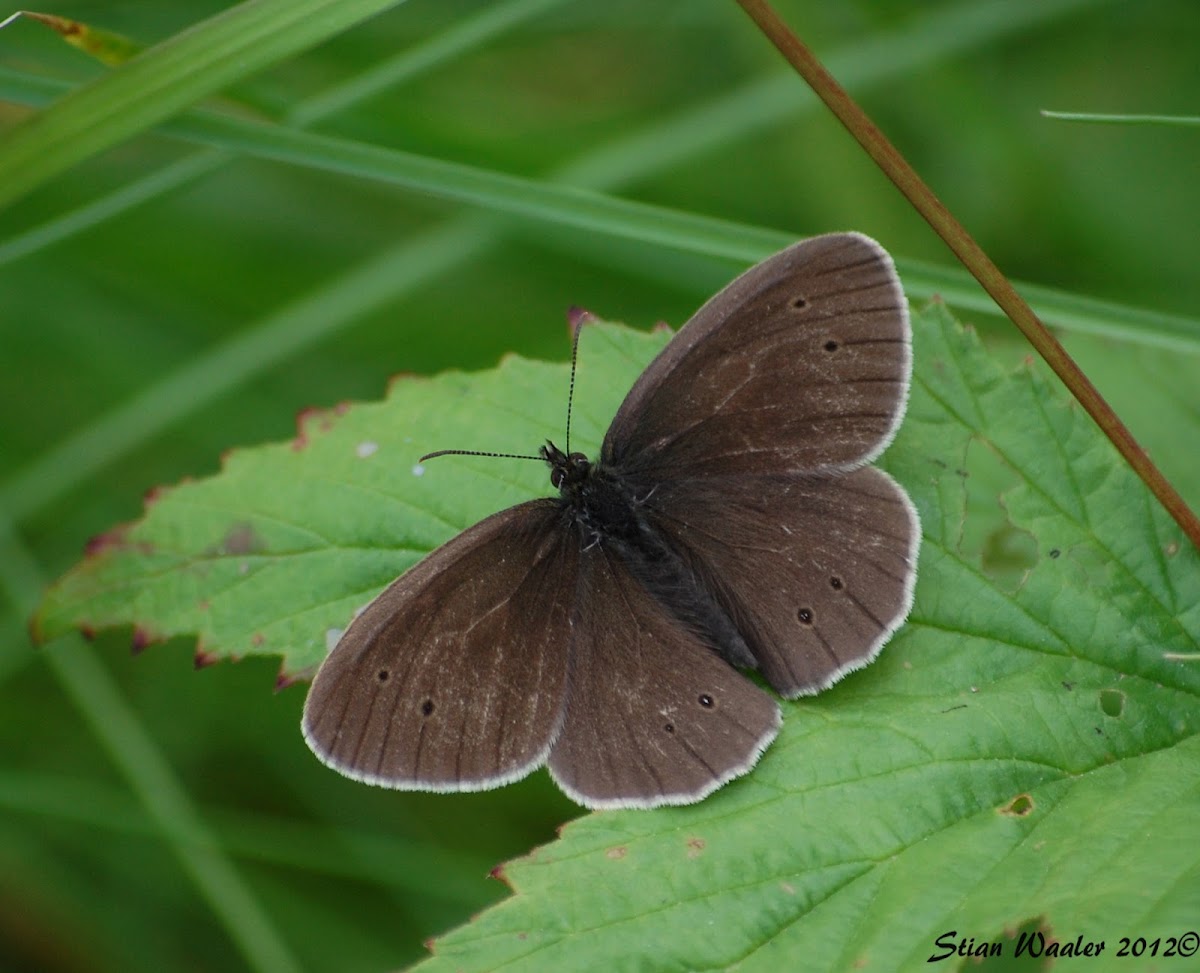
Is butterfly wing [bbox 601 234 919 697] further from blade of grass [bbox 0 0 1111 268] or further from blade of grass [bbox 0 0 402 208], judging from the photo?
blade of grass [bbox 0 0 1111 268]

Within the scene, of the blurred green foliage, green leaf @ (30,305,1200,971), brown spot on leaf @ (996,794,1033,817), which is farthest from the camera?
the blurred green foliage

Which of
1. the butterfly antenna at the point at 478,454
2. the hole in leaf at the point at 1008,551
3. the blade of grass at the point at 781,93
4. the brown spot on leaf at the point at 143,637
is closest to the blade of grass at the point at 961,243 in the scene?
the hole in leaf at the point at 1008,551

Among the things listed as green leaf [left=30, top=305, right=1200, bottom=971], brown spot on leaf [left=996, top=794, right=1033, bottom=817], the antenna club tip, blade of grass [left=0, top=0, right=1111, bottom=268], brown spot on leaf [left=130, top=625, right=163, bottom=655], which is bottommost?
brown spot on leaf [left=996, top=794, right=1033, bottom=817]

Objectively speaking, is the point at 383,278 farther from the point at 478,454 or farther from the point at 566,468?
the point at 566,468

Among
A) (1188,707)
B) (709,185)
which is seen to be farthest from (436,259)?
(1188,707)

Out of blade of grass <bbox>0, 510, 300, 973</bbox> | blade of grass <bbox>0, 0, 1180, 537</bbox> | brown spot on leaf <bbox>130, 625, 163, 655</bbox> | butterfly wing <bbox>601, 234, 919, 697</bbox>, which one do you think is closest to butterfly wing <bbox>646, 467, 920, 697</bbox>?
butterfly wing <bbox>601, 234, 919, 697</bbox>

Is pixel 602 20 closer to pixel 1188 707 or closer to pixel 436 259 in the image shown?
pixel 436 259
